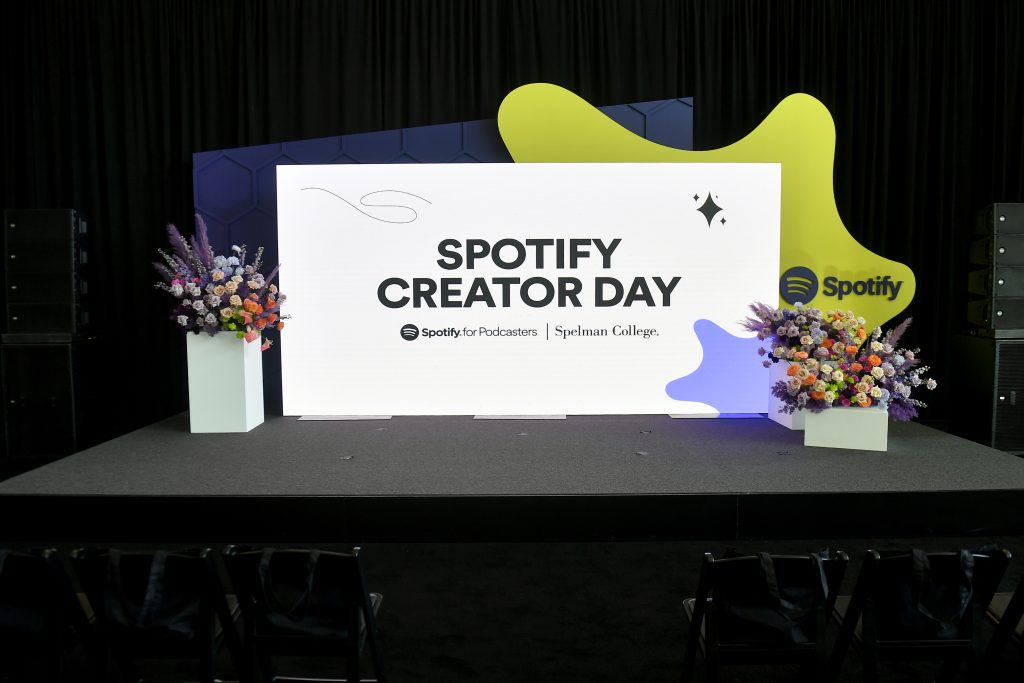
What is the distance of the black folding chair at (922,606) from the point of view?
162 centimetres

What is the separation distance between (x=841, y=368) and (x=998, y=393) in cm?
209

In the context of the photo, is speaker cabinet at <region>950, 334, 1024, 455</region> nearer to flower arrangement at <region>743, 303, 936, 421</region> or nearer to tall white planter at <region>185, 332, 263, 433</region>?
flower arrangement at <region>743, 303, 936, 421</region>

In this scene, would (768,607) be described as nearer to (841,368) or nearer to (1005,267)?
(841,368)

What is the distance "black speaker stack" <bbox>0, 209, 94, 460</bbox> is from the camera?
424 centimetres

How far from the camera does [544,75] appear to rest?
4.68 metres

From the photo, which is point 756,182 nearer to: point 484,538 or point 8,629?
point 484,538

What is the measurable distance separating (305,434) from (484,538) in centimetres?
139

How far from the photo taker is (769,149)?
4051 millimetres

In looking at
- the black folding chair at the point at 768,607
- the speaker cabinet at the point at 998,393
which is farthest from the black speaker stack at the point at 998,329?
the black folding chair at the point at 768,607

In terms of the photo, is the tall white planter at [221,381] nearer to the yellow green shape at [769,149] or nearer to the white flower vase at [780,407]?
the yellow green shape at [769,149]

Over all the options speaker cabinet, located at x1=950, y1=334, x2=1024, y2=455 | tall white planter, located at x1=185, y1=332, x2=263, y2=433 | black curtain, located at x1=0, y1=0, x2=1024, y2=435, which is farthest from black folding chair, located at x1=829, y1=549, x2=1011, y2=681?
black curtain, located at x1=0, y1=0, x2=1024, y2=435

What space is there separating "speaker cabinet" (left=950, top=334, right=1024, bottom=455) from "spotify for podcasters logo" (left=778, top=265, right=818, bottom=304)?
A: 1.28 m

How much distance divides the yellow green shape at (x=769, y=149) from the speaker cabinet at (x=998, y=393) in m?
1.14

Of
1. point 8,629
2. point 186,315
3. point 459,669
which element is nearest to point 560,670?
point 459,669
